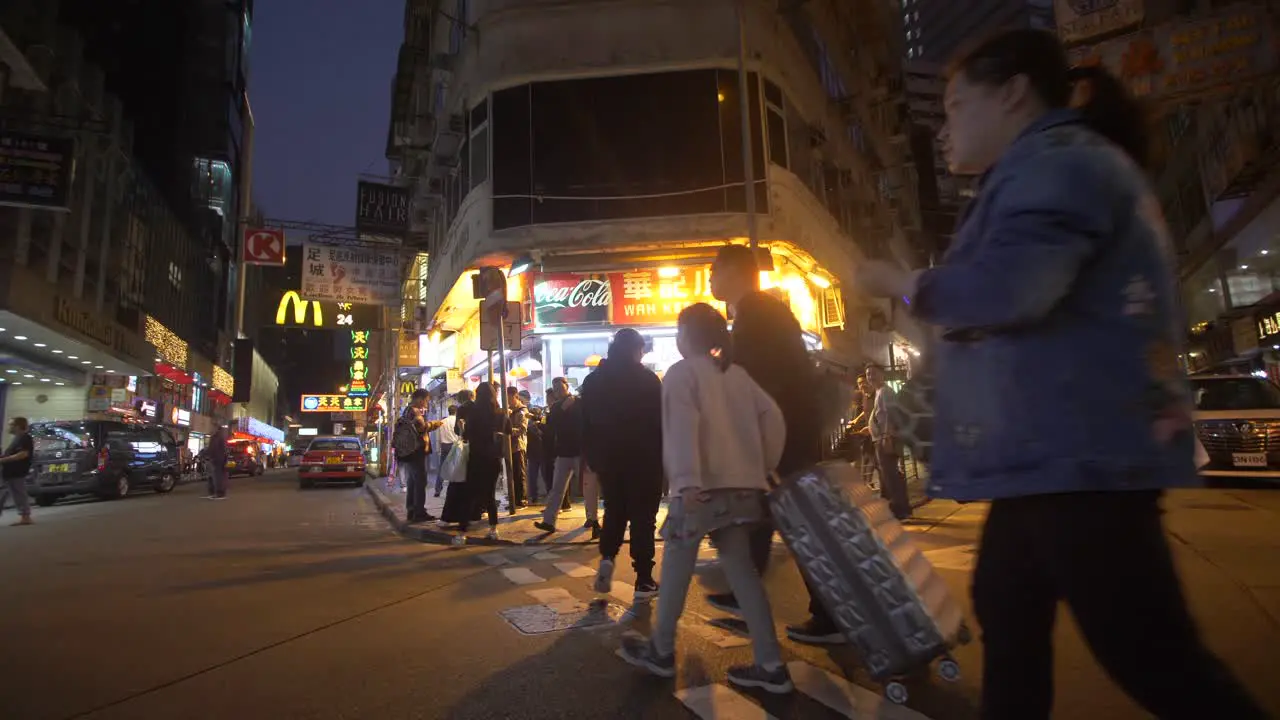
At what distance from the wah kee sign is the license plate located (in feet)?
29.4

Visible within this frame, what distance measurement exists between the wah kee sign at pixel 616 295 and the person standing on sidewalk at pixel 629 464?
917cm

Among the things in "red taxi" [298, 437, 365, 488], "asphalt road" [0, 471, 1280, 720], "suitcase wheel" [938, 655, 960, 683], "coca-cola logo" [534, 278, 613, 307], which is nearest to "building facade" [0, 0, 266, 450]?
"red taxi" [298, 437, 365, 488]

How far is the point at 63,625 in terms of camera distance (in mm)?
4395

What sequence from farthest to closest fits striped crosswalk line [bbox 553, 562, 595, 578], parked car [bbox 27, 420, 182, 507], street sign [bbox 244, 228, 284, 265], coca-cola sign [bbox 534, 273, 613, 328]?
1. street sign [bbox 244, 228, 284, 265]
2. parked car [bbox 27, 420, 182, 507]
3. coca-cola sign [bbox 534, 273, 613, 328]
4. striped crosswalk line [bbox 553, 562, 595, 578]

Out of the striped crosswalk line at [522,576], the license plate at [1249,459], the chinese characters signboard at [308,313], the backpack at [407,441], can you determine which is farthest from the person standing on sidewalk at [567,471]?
the chinese characters signboard at [308,313]

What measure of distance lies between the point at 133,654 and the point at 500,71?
542 inches

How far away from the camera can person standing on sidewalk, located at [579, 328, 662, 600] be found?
4812 mm

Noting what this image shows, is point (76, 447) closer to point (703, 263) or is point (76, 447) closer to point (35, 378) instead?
point (35, 378)

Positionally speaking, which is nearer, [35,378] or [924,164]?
[35,378]

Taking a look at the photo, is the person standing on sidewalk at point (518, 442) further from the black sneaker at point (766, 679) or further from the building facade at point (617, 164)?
the black sneaker at point (766, 679)

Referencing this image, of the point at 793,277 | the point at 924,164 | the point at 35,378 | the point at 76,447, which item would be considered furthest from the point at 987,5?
the point at 35,378

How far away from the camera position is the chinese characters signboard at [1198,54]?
10.5m

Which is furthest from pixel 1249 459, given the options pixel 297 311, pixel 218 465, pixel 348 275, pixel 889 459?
pixel 297 311

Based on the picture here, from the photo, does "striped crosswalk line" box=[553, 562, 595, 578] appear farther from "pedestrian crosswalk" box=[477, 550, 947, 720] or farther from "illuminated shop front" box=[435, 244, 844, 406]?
"illuminated shop front" box=[435, 244, 844, 406]
